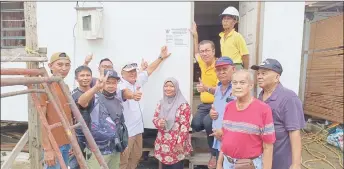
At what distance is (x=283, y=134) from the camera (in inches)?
84.6

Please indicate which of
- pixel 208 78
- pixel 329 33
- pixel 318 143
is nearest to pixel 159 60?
pixel 208 78

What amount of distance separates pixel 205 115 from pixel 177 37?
1.20 metres

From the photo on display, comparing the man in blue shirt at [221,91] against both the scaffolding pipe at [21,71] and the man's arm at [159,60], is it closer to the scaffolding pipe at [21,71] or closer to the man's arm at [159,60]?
the man's arm at [159,60]

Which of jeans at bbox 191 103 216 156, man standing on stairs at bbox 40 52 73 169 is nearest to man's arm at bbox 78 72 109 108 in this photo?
man standing on stairs at bbox 40 52 73 169

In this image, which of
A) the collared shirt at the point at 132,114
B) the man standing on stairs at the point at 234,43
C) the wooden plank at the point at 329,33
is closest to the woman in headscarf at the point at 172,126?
the collared shirt at the point at 132,114

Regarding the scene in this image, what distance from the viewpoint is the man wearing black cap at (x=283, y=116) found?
6.83 ft

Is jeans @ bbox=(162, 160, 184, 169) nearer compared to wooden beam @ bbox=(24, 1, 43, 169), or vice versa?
wooden beam @ bbox=(24, 1, 43, 169)

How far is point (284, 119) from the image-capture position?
2.11 metres

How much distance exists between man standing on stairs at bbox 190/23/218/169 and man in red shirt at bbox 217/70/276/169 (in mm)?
1080

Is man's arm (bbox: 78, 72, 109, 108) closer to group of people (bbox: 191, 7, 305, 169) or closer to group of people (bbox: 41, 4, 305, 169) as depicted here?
group of people (bbox: 41, 4, 305, 169)

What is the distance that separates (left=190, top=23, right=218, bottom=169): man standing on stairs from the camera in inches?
129

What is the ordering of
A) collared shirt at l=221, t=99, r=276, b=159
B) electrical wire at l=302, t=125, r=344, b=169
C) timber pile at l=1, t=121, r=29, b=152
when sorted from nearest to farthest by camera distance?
collared shirt at l=221, t=99, r=276, b=159 < electrical wire at l=302, t=125, r=344, b=169 < timber pile at l=1, t=121, r=29, b=152

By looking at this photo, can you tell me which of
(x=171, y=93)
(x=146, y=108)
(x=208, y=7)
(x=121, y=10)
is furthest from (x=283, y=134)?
(x=208, y=7)

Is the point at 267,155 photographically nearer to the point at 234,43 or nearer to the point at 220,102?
the point at 220,102
